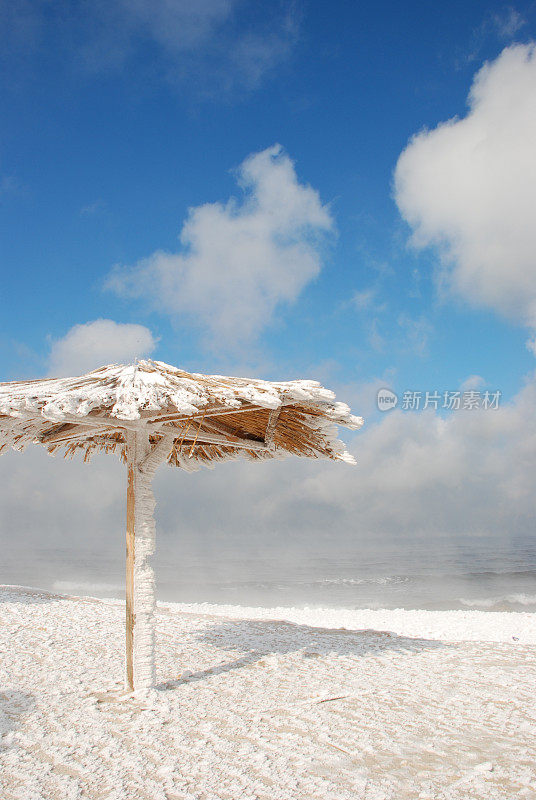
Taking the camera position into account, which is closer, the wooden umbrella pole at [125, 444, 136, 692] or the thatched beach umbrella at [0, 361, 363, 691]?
the thatched beach umbrella at [0, 361, 363, 691]

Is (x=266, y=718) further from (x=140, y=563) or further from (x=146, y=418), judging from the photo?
(x=146, y=418)

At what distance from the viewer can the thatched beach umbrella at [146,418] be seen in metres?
3.79

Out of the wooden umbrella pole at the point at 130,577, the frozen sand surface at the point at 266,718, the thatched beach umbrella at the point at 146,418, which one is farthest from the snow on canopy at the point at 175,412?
the frozen sand surface at the point at 266,718

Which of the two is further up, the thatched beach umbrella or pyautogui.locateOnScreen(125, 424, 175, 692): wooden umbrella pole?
the thatched beach umbrella

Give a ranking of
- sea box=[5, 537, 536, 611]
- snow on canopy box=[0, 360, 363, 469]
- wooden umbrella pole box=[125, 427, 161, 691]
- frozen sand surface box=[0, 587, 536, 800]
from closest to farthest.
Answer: frozen sand surface box=[0, 587, 536, 800] < snow on canopy box=[0, 360, 363, 469] < wooden umbrella pole box=[125, 427, 161, 691] < sea box=[5, 537, 536, 611]

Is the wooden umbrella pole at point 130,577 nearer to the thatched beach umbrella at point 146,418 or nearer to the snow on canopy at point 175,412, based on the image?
the thatched beach umbrella at point 146,418

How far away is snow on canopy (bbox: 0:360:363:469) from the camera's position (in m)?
3.76

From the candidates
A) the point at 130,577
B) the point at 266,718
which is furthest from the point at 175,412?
the point at 266,718

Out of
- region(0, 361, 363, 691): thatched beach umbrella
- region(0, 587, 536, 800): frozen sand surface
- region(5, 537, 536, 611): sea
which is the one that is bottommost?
region(5, 537, 536, 611): sea

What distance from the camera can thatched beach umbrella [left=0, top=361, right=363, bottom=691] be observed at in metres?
3.79

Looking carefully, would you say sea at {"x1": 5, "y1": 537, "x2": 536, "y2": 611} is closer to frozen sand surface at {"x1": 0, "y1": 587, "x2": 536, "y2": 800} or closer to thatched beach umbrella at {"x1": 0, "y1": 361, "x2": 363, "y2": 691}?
frozen sand surface at {"x1": 0, "y1": 587, "x2": 536, "y2": 800}

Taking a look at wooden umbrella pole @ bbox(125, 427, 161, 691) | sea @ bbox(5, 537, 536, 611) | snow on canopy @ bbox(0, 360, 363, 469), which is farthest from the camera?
sea @ bbox(5, 537, 536, 611)

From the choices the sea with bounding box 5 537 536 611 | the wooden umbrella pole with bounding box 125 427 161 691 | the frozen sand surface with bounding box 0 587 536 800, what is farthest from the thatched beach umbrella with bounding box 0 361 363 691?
the sea with bounding box 5 537 536 611

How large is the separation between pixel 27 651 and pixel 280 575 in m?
20.3
